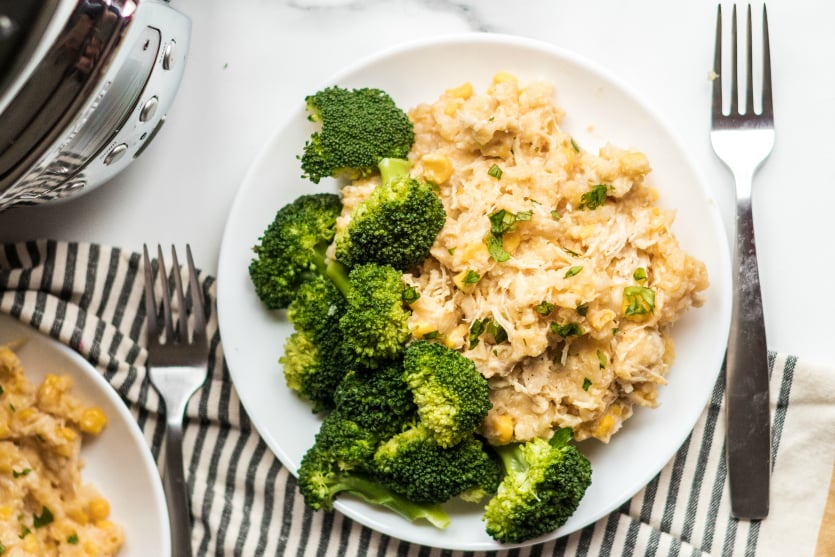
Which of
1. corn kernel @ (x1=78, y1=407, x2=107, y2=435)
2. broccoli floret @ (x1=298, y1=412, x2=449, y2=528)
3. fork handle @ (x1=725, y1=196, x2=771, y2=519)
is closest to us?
broccoli floret @ (x1=298, y1=412, x2=449, y2=528)

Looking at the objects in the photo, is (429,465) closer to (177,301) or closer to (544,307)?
(544,307)

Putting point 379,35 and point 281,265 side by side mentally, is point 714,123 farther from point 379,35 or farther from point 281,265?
point 281,265

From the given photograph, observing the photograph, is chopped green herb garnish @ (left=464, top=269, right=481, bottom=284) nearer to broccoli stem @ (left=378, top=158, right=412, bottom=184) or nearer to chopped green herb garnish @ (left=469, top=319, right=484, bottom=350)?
chopped green herb garnish @ (left=469, top=319, right=484, bottom=350)

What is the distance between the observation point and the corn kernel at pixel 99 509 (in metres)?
3.40

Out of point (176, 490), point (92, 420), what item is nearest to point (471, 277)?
point (176, 490)

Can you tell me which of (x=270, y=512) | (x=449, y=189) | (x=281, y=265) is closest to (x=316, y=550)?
(x=270, y=512)

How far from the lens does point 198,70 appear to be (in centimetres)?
345

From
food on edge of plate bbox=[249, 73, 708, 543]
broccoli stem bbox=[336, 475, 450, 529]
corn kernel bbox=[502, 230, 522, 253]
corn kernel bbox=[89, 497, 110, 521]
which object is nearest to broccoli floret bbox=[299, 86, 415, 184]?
food on edge of plate bbox=[249, 73, 708, 543]

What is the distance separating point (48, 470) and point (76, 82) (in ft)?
5.59

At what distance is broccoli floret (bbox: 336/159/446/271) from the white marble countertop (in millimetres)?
647

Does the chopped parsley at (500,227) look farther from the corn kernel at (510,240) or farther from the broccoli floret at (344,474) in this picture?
the broccoli floret at (344,474)

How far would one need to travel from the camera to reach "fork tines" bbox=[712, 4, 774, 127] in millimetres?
3260

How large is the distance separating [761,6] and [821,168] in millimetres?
640

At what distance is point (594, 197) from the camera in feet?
9.78
